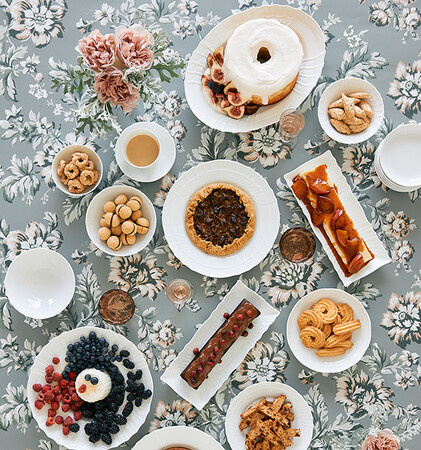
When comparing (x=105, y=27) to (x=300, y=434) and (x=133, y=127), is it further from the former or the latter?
(x=300, y=434)

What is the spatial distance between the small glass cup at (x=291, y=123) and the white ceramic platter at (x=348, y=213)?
167 millimetres

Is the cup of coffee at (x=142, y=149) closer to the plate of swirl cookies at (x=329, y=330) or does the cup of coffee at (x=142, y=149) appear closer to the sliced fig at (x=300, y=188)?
the sliced fig at (x=300, y=188)

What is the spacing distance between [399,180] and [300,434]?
4.42ft

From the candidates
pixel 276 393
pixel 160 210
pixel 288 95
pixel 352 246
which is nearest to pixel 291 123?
pixel 288 95

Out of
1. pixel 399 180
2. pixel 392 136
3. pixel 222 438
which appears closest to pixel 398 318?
pixel 399 180

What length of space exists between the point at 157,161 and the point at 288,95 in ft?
2.39

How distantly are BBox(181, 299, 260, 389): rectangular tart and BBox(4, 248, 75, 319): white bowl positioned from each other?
0.69 m

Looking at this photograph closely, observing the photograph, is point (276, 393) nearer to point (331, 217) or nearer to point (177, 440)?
point (177, 440)

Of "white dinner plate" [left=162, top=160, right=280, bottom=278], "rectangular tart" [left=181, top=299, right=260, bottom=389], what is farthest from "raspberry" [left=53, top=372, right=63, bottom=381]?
"white dinner plate" [left=162, top=160, right=280, bottom=278]

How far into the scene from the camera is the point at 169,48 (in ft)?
8.74


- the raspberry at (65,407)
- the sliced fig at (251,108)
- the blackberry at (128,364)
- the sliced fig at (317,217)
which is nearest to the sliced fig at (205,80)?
the sliced fig at (251,108)

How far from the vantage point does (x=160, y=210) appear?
2662mm

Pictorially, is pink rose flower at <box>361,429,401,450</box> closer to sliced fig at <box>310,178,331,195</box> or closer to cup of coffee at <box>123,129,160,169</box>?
sliced fig at <box>310,178,331,195</box>

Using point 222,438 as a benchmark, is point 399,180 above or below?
above
